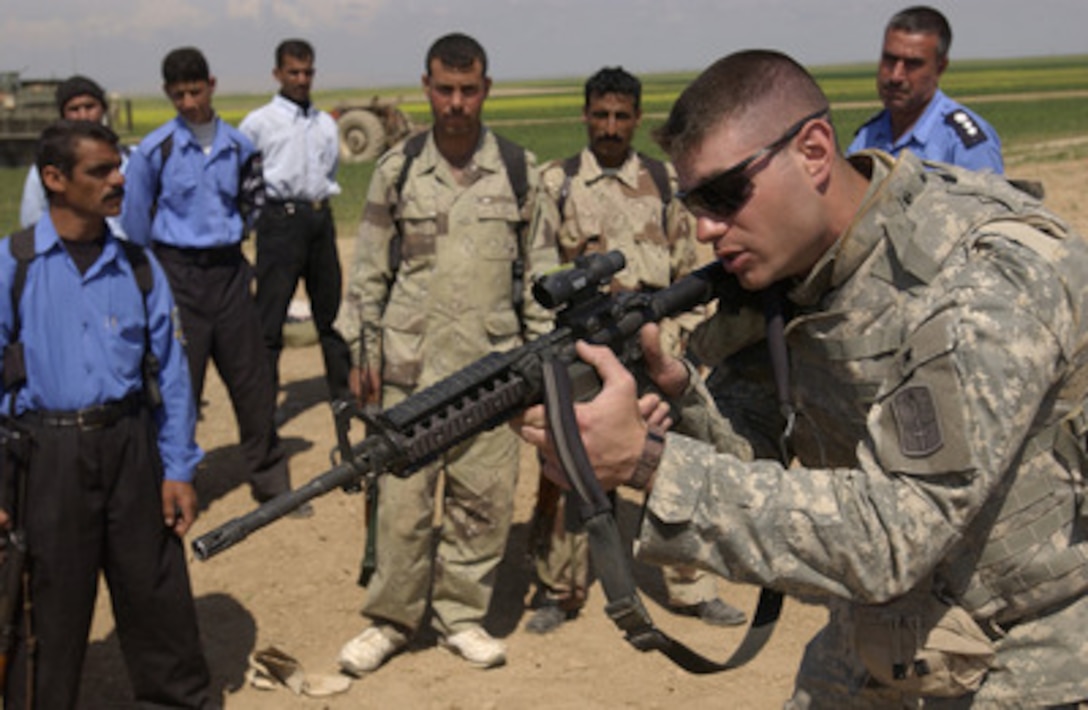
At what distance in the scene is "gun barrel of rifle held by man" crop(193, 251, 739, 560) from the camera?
2.49m

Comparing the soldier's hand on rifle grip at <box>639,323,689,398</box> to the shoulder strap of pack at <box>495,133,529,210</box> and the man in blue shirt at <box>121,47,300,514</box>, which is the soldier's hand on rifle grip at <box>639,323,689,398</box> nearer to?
the shoulder strap of pack at <box>495,133,529,210</box>

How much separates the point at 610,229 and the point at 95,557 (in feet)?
8.86

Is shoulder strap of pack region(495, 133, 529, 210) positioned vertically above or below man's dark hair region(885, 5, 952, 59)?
below

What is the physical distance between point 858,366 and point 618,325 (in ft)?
1.82

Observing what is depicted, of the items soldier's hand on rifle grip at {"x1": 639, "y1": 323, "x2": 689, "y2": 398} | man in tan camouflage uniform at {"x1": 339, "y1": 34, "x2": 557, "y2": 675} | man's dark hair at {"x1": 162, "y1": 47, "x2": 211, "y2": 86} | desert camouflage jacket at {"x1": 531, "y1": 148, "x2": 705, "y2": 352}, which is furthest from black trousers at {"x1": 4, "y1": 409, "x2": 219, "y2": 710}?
man's dark hair at {"x1": 162, "y1": 47, "x2": 211, "y2": 86}

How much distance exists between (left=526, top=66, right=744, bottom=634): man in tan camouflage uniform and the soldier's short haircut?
285 cm

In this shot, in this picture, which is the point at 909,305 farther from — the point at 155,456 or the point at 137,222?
the point at 137,222

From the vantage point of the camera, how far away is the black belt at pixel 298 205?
8.52m

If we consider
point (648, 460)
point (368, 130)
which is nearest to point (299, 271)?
point (648, 460)

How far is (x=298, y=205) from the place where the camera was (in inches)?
338

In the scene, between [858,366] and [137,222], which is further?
[137,222]

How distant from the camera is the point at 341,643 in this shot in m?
5.68

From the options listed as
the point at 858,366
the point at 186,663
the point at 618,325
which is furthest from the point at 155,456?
the point at 858,366

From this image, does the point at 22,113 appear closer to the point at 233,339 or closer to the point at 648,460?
the point at 233,339
